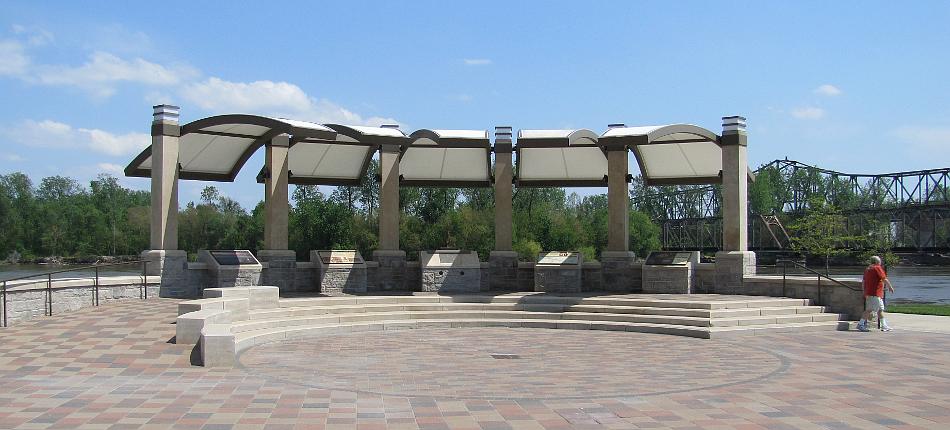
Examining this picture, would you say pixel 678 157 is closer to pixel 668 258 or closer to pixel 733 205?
pixel 733 205

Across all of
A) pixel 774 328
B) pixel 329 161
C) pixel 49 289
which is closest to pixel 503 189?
pixel 329 161

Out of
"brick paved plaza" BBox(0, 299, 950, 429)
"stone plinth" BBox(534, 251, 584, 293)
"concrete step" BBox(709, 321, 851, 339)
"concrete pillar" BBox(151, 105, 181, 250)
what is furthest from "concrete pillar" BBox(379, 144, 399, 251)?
"concrete step" BBox(709, 321, 851, 339)

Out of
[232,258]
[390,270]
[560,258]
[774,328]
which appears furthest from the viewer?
[390,270]

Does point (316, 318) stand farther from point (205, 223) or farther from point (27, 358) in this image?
point (205, 223)

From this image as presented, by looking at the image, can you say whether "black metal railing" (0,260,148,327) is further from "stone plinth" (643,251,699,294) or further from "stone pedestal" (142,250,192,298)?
"stone plinth" (643,251,699,294)

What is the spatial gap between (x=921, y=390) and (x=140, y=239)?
71922mm

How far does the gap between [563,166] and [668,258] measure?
4950mm

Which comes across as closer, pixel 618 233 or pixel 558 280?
pixel 558 280

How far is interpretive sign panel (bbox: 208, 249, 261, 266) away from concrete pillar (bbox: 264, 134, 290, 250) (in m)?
0.93

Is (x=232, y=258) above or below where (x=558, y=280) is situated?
above

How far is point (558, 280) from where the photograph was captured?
20.0m

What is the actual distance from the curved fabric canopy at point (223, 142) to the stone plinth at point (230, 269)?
Result: 282 cm

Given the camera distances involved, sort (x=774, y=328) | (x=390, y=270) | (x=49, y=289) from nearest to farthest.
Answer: (x=49, y=289), (x=774, y=328), (x=390, y=270)

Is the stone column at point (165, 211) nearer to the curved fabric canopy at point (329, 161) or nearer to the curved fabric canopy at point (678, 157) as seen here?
the curved fabric canopy at point (329, 161)
